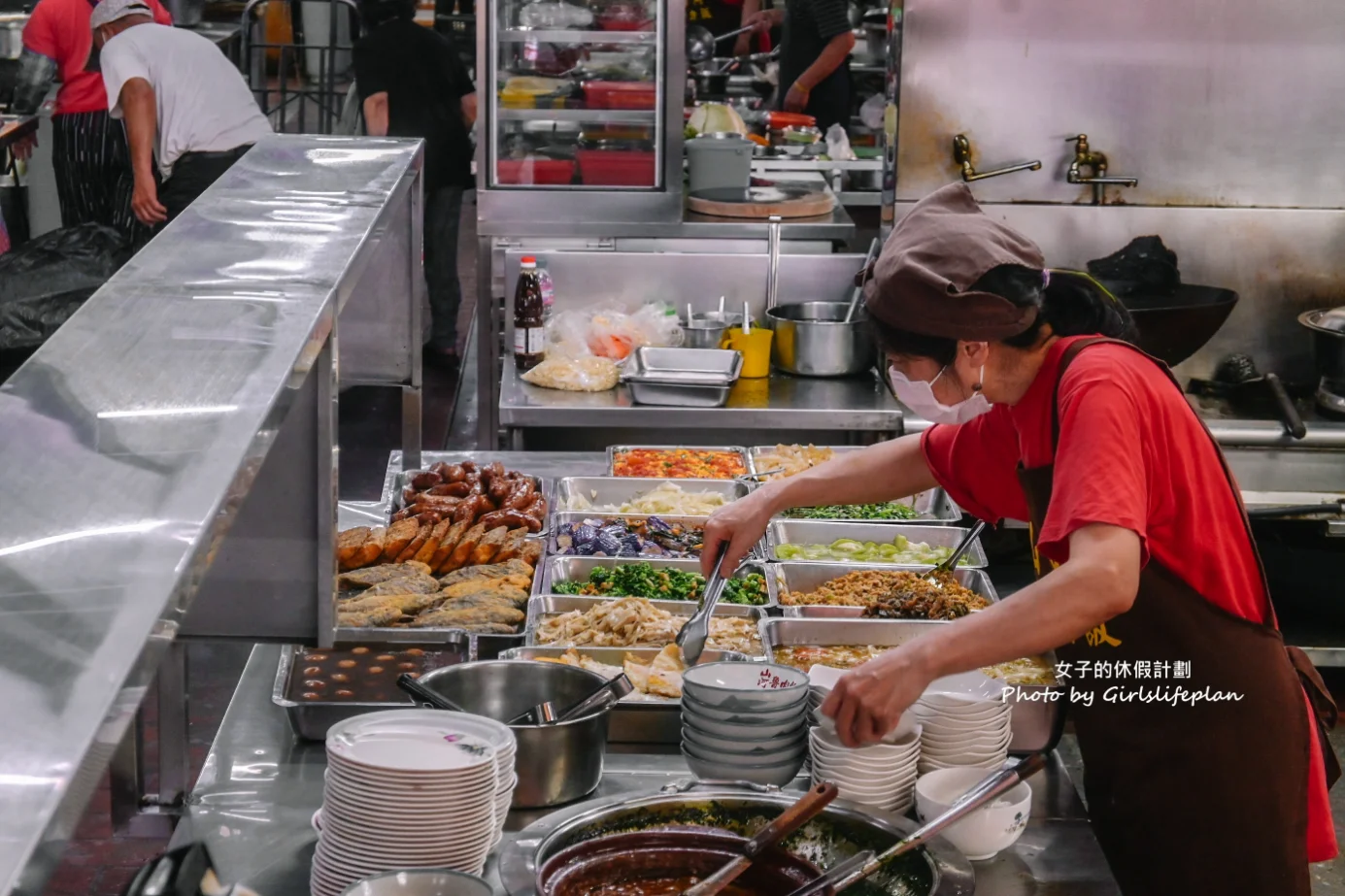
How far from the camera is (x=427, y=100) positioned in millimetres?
8055

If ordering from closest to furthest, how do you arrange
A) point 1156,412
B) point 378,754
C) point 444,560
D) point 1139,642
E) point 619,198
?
point 378,754 < point 1156,412 < point 1139,642 < point 444,560 < point 619,198

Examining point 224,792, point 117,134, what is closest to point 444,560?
point 224,792

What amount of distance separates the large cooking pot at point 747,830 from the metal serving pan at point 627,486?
70.6 inches

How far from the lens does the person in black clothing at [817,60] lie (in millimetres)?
8969

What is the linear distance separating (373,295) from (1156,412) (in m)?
1.90

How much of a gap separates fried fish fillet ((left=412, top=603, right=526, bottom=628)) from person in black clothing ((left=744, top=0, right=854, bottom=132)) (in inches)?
266

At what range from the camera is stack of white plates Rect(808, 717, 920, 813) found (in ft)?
7.16

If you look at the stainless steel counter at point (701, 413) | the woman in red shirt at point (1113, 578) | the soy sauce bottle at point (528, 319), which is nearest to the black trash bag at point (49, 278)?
the soy sauce bottle at point (528, 319)

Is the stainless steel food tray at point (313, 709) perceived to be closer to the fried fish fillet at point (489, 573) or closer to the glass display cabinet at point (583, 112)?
the fried fish fillet at point (489, 573)

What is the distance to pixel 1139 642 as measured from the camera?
7.63ft

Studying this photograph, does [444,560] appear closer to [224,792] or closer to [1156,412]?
[224,792]

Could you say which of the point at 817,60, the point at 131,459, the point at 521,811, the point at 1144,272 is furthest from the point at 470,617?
the point at 817,60

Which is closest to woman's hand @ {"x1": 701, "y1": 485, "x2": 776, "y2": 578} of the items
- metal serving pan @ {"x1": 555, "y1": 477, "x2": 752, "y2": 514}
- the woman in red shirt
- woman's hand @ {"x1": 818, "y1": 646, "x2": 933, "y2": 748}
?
the woman in red shirt

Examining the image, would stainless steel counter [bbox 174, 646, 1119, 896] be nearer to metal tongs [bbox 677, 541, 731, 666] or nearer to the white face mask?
metal tongs [bbox 677, 541, 731, 666]
